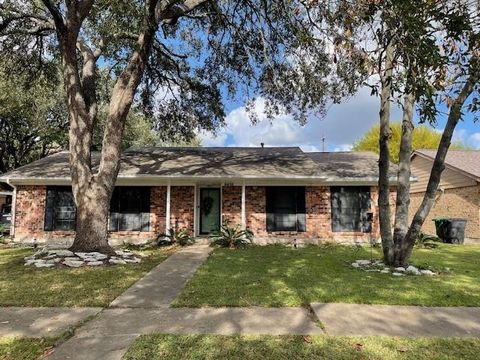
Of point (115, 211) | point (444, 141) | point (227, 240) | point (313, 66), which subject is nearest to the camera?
point (444, 141)

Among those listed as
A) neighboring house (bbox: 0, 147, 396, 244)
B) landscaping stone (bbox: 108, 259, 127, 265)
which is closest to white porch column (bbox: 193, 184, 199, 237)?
neighboring house (bbox: 0, 147, 396, 244)

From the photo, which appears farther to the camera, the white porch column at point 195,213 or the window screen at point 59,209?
the white porch column at point 195,213

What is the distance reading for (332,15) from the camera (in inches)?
205

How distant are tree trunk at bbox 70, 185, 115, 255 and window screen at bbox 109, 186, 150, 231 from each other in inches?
168

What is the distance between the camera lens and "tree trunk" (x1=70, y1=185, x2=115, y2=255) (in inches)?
378

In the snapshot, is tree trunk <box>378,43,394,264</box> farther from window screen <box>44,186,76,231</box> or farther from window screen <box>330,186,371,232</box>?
window screen <box>44,186,76,231</box>

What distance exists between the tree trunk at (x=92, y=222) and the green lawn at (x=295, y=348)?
19.7 feet

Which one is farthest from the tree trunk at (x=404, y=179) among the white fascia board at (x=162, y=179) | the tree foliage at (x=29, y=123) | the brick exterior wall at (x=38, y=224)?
the tree foliage at (x=29, y=123)

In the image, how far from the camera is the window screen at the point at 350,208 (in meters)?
14.3

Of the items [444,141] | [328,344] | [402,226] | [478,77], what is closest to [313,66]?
[444,141]

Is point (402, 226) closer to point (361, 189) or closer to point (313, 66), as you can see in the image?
point (313, 66)

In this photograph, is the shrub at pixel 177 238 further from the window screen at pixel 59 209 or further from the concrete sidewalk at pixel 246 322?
the concrete sidewalk at pixel 246 322

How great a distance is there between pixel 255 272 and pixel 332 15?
17.1 feet

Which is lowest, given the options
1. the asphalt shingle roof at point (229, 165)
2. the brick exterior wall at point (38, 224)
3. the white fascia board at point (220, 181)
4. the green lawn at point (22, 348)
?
the green lawn at point (22, 348)
